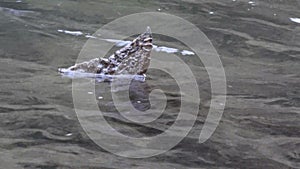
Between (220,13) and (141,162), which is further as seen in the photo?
(220,13)

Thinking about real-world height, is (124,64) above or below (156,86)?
above

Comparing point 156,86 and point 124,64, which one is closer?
point 156,86

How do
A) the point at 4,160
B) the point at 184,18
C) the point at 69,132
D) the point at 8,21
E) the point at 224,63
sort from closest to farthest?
the point at 4,160 < the point at 69,132 < the point at 224,63 < the point at 8,21 < the point at 184,18

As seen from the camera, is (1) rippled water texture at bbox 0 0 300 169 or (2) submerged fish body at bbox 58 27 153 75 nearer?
(1) rippled water texture at bbox 0 0 300 169

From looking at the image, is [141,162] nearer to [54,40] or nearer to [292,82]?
[292,82]

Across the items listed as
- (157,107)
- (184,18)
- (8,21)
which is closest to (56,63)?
(157,107)
